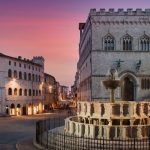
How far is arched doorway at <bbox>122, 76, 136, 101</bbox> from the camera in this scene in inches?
1997

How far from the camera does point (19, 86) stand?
6425 centimetres

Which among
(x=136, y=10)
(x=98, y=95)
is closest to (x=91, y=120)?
(x=98, y=95)

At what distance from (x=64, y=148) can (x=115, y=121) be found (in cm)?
397

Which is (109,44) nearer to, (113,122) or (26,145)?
(113,122)

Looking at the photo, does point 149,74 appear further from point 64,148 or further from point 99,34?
point 64,148

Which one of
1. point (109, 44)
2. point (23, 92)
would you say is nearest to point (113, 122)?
point (109, 44)

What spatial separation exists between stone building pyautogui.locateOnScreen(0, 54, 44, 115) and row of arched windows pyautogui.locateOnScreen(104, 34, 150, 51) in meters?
17.9

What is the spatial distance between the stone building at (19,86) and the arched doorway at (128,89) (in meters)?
20.4

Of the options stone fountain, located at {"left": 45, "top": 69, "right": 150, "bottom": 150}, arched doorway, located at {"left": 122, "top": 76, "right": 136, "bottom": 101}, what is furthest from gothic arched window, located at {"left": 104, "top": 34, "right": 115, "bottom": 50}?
stone fountain, located at {"left": 45, "top": 69, "right": 150, "bottom": 150}

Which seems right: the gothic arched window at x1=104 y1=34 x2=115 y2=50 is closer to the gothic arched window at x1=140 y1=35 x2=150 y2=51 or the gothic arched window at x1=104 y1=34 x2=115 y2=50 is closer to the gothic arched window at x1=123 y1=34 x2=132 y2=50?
the gothic arched window at x1=123 y1=34 x2=132 y2=50

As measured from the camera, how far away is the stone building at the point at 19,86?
5878 cm

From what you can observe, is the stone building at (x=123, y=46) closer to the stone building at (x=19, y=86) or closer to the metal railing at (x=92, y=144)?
the stone building at (x=19, y=86)

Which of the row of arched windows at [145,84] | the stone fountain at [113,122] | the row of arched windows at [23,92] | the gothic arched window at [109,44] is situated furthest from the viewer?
the row of arched windows at [23,92]

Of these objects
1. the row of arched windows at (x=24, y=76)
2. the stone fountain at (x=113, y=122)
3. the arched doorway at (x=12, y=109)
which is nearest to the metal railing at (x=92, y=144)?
the stone fountain at (x=113, y=122)
